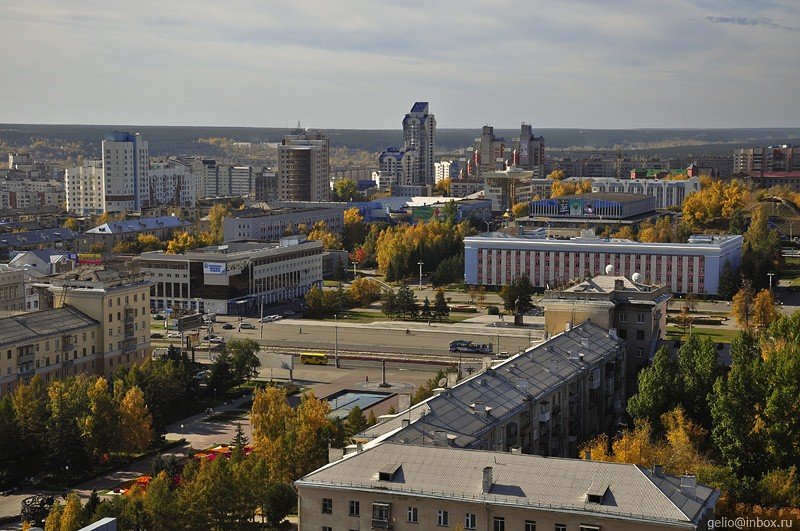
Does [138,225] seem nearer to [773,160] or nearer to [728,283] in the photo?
[728,283]

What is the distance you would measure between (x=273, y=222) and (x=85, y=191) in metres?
28.3

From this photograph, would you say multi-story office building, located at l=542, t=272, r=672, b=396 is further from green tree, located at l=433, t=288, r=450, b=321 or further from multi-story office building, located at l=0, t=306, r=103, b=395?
green tree, located at l=433, t=288, r=450, b=321

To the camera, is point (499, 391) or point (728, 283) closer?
point (499, 391)

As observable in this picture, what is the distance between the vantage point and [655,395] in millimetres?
26266

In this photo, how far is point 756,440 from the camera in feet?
77.9

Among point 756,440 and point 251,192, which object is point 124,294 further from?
point 251,192

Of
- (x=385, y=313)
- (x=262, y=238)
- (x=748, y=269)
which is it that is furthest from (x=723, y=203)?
(x=385, y=313)

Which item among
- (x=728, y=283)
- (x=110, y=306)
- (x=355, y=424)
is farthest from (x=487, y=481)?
(x=728, y=283)

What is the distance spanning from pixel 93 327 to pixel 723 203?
5470 cm

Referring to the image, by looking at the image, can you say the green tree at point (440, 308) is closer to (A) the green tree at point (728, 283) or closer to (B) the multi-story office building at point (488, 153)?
(A) the green tree at point (728, 283)

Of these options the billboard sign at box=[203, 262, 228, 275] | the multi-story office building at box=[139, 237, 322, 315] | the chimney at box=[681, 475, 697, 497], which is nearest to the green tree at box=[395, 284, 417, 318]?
the multi-story office building at box=[139, 237, 322, 315]

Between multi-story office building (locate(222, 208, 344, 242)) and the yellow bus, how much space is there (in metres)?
30.0

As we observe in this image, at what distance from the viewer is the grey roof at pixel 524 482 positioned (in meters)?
15.8

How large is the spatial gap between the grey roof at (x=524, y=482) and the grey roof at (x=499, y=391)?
1509 millimetres
